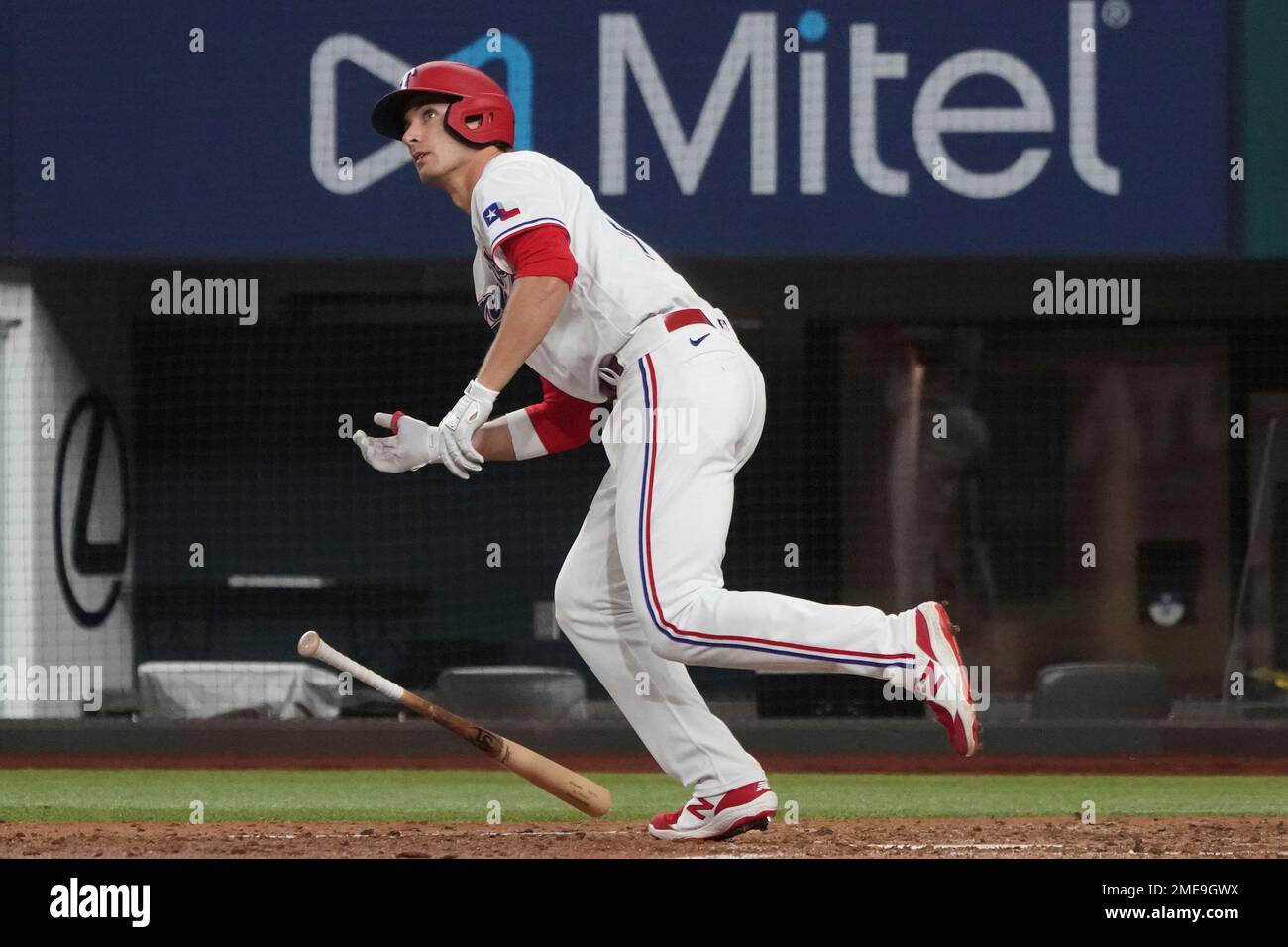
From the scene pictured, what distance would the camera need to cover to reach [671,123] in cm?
933

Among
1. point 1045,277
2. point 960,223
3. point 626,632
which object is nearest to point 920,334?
point 1045,277

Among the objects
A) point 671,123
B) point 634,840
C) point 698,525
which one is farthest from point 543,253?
point 671,123

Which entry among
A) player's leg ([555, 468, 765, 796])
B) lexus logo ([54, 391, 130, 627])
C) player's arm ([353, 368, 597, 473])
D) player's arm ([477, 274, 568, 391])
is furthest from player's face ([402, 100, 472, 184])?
lexus logo ([54, 391, 130, 627])

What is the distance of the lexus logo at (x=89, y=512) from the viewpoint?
10695 millimetres

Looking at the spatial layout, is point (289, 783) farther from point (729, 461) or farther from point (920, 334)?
point (920, 334)

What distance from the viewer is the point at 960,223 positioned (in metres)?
9.33

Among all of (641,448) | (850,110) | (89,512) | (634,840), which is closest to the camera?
(641,448)

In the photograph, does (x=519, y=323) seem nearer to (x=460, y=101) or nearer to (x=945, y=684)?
(x=460, y=101)

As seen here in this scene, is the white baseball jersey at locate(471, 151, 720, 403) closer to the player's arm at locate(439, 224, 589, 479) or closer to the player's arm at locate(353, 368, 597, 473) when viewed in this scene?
the player's arm at locate(439, 224, 589, 479)

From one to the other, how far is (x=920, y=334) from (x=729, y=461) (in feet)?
24.3

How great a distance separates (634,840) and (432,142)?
184 centimetres

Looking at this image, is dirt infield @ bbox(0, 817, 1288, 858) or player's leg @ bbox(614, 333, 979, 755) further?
dirt infield @ bbox(0, 817, 1288, 858)

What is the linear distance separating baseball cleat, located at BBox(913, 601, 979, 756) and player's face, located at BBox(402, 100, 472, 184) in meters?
1.51

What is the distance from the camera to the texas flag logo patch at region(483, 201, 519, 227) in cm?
414
